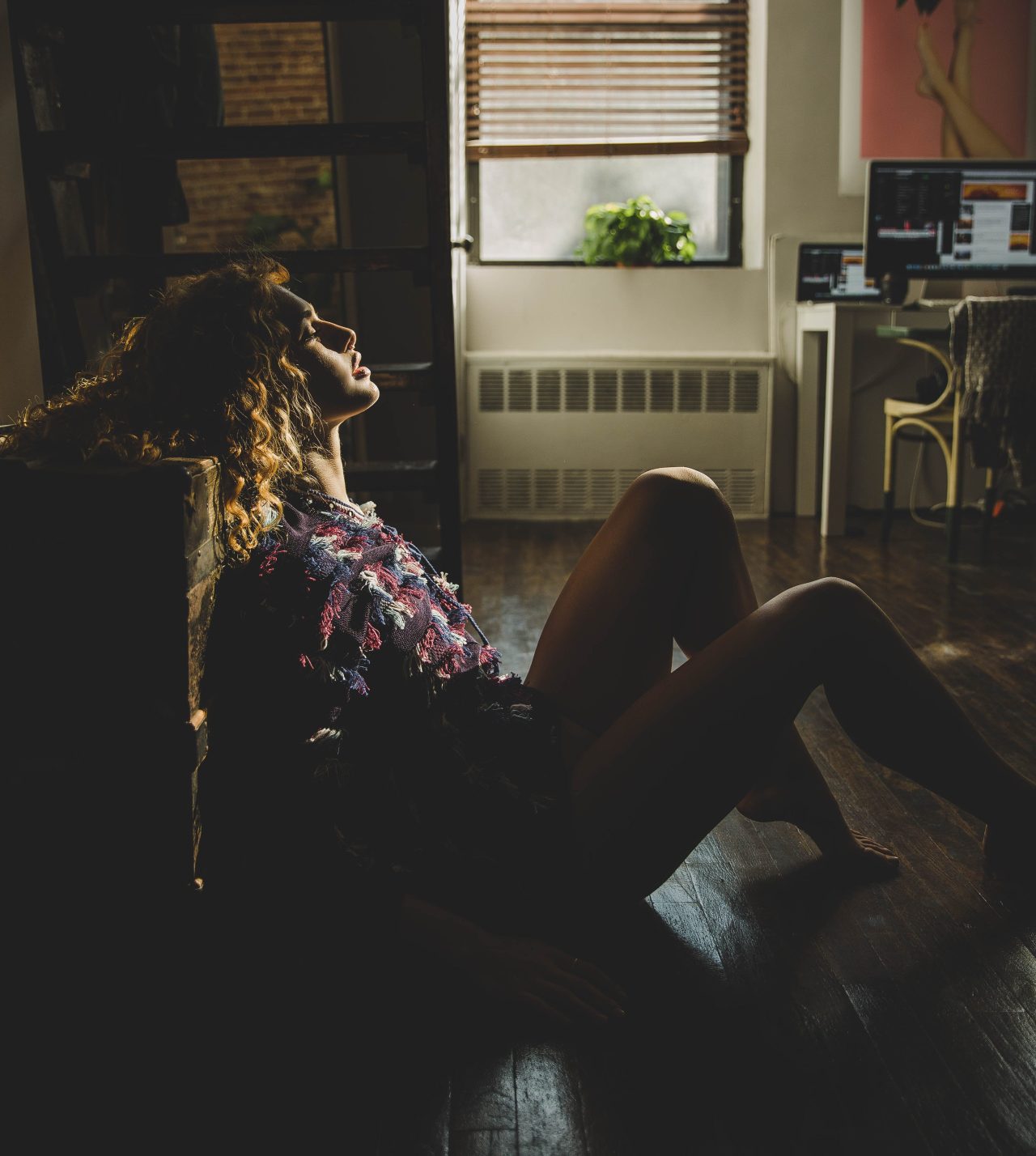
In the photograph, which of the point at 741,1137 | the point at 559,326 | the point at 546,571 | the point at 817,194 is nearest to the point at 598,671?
the point at 741,1137

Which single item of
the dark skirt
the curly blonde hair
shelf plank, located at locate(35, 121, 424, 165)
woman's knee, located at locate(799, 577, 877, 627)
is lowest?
the dark skirt

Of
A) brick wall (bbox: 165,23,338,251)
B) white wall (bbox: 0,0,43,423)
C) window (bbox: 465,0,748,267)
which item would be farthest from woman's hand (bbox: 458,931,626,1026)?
window (bbox: 465,0,748,267)

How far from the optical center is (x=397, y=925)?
1127mm

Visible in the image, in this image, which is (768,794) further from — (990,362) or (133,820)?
(990,362)

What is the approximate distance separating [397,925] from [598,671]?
16.7 inches

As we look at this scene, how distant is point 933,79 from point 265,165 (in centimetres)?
288

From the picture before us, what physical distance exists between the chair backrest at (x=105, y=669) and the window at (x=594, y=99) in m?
4.24

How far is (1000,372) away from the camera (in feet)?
11.6

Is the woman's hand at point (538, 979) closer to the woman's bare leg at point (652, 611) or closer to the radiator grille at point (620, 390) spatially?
the woman's bare leg at point (652, 611)

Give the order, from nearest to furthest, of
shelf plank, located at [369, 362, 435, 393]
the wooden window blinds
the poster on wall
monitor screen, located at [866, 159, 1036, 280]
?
1. shelf plank, located at [369, 362, 435, 393]
2. monitor screen, located at [866, 159, 1036, 280]
3. the poster on wall
4. the wooden window blinds

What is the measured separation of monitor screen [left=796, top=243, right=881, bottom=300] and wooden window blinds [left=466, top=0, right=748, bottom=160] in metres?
0.63

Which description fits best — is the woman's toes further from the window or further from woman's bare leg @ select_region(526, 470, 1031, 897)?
the window

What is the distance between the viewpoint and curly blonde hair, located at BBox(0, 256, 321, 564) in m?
1.10

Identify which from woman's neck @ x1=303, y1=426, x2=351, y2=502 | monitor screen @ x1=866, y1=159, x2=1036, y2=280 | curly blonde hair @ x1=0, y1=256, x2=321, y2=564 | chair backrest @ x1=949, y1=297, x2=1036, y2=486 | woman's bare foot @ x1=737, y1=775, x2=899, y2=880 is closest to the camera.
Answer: curly blonde hair @ x1=0, y1=256, x2=321, y2=564
